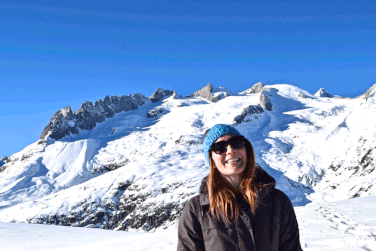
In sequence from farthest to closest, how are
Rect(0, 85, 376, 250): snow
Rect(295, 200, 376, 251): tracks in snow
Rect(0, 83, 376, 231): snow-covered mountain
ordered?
Rect(0, 83, 376, 231): snow-covered mountain < Rect(0, 85, 376, 250): snow < Rect(295, 200, 376, 251): tracks in snow

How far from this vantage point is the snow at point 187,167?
18.1m

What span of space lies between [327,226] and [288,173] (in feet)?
267

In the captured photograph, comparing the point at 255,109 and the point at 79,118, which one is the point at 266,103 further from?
the point at 79,118

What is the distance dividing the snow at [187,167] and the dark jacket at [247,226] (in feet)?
24.2

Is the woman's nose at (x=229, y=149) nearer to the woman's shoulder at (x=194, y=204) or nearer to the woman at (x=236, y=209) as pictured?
the woman at (x=236, y=209)

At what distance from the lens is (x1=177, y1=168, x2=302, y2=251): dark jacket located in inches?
109

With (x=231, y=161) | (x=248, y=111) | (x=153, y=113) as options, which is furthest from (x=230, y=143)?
(x=153, y=113)

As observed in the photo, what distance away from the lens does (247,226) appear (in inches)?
109

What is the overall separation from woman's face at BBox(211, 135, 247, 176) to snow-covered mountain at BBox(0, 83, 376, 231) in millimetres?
65931

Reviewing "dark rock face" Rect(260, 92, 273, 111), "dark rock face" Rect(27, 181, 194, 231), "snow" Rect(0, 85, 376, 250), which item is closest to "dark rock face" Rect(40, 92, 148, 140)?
"snow" Rect(0, 85, 376, 250)

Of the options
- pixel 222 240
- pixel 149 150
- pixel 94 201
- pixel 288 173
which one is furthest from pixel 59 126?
pixel 222 240

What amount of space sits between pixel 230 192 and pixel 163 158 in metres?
95.5

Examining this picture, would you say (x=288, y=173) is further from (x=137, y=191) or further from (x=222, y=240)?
(x=222, y=240)

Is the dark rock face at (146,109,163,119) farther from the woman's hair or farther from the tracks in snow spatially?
the woman's hair
